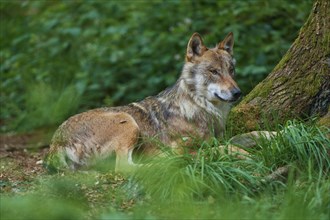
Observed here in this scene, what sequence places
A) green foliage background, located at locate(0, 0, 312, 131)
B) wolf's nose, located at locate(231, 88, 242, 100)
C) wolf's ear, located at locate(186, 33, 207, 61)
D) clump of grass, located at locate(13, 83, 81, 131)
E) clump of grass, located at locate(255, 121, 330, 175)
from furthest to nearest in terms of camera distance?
1. clump of grass, located at locate(13, 83, 81, 131)
2. green foliage background, located at locate(0, 0, 312, 131)
3. wolf's ear, located at locate(186, 33, 207, 61)
4. wolf's nose, located at locate(231, 88, 242, 100)
5. clump of grass, located at locate(255, 121, 330, 175)

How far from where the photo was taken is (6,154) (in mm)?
8492

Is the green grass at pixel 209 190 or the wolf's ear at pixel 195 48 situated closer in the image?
the green grass at pixel 209 190

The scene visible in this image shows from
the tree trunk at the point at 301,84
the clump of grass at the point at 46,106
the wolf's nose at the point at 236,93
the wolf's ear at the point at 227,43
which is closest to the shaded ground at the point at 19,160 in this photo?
the clump of grass at the point at 46,106

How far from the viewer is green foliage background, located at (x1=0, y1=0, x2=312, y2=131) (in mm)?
10797

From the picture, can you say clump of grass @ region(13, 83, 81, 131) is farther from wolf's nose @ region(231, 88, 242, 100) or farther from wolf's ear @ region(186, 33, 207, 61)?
wolf's nose @ region(231, 88, 242, 100)

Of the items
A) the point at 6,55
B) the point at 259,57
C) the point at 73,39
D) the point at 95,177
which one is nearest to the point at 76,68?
the point at 73,39

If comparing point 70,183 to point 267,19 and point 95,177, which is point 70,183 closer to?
point 95,177

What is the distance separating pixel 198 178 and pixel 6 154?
3.82m

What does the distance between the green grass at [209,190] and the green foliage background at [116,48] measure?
469cm

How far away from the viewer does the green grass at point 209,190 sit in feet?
15.4

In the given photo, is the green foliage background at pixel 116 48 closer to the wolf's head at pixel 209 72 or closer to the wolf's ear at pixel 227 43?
the wolf's ear at pixel 227 43

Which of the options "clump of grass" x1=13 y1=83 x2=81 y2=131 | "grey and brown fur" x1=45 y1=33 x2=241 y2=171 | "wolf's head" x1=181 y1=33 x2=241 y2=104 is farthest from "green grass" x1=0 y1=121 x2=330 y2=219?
"clump of grass" x1=13 y1=83 x2=81 y2=131

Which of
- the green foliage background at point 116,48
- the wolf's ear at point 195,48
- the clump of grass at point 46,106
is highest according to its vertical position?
the wolf's ear at point 195,48

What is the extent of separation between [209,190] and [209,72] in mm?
2227
